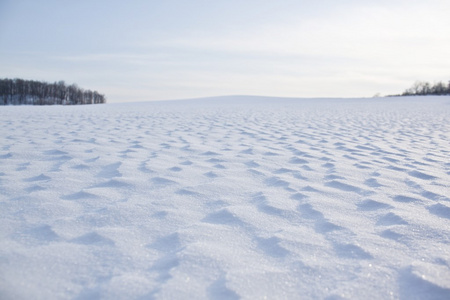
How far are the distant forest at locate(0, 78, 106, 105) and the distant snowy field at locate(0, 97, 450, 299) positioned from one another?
169 ft

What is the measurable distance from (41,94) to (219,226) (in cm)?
5953

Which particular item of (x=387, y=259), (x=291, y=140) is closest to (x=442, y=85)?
(x=291, y=140)

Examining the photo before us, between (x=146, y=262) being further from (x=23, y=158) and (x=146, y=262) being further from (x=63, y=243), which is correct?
(x=23, y=158)

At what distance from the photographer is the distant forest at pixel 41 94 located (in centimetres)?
4994

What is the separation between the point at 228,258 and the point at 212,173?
1664 mm

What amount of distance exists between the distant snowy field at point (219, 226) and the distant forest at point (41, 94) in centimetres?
5152

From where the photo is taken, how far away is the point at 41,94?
53.0 m

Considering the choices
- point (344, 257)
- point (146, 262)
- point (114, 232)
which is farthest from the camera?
point (114, 232)

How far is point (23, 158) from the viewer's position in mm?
3646

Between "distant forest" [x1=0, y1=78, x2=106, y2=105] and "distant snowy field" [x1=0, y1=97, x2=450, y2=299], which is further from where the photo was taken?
"distant forest" [x1=0, y1=78, x2=106, y2=105]

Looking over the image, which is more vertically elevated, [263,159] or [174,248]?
[263,159]

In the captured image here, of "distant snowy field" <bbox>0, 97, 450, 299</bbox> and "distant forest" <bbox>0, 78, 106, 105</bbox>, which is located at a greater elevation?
"distant forest" <bbox>0, 78, 106, 105</bbox>

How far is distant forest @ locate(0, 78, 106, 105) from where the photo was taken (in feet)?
164

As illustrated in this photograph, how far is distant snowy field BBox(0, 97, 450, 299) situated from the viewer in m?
1.48
